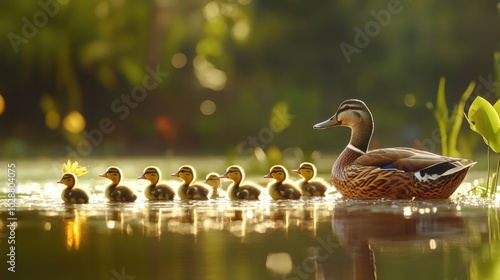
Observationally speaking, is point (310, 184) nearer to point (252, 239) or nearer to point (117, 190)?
point (117, 190)

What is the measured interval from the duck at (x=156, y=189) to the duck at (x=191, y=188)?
9 centimetres

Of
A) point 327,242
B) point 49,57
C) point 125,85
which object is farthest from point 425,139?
point 327,242

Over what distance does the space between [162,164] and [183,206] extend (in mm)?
4083

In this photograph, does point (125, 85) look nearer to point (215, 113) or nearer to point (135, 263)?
point (215, 113)

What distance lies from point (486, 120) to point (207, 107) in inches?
236

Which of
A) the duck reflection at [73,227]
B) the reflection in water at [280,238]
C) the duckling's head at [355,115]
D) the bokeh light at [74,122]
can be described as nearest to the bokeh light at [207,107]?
the bokeh light at [74,122]

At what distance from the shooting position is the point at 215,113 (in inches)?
531

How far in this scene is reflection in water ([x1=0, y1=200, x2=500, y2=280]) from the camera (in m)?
5.05

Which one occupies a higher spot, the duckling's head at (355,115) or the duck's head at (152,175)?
the duckling's head at (355,115)

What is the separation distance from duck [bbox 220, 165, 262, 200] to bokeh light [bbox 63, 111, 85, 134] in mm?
4793

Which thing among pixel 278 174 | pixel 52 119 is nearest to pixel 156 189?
pixel 278 174

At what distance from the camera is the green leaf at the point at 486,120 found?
7.99 meters

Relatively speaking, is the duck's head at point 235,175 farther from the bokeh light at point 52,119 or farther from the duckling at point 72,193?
the bokeh light at point 52,119

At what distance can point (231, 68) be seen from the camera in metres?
13.8
